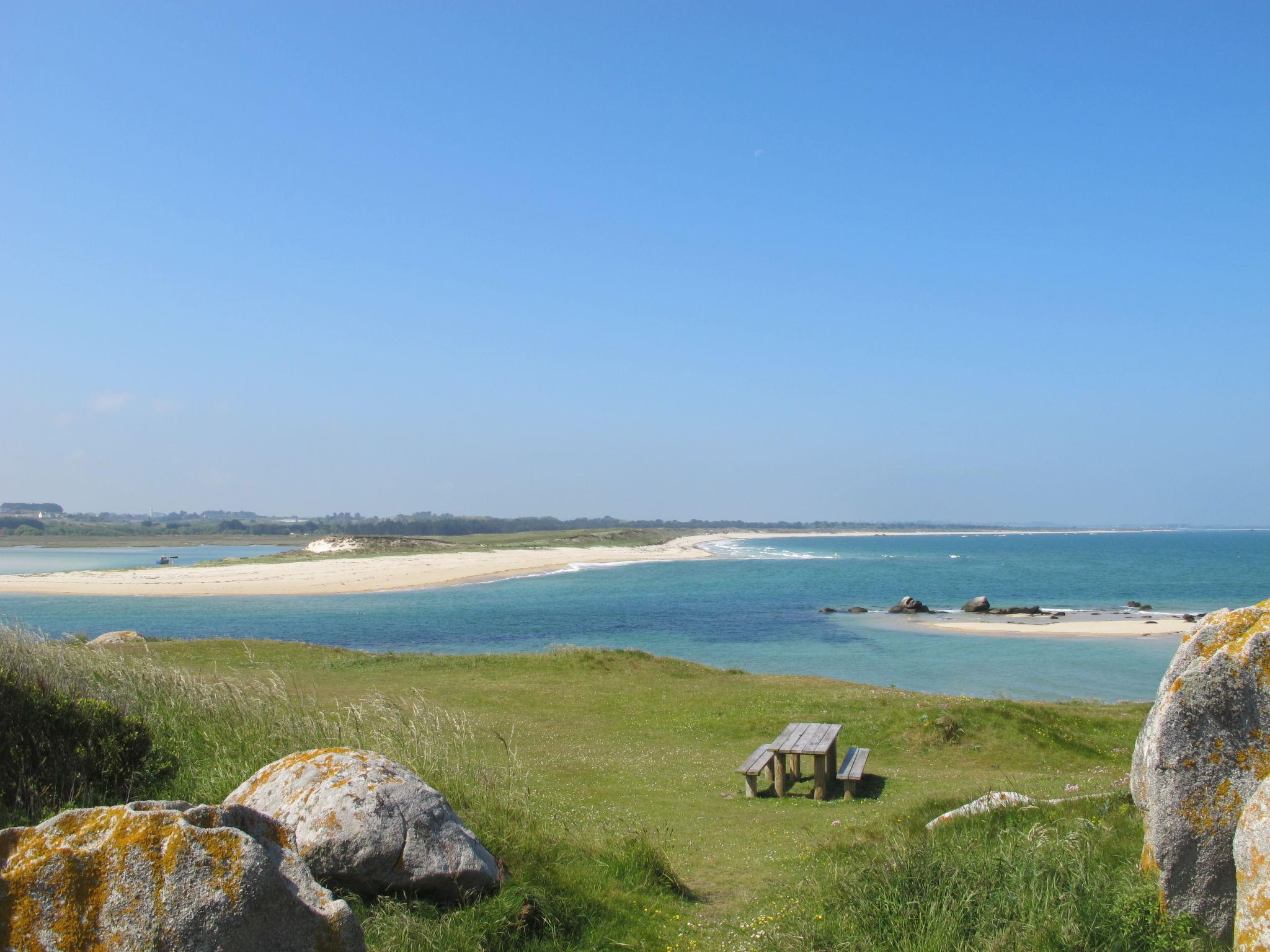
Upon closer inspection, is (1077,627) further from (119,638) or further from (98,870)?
(98,870)

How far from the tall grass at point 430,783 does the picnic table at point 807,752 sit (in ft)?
15.0

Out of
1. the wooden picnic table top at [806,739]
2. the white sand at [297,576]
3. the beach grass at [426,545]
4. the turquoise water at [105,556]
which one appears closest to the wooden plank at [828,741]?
the wooden picnic table top at [806,739]

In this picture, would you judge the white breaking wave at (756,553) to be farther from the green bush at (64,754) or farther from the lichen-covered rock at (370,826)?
the lichen-covered rock at (370,826)

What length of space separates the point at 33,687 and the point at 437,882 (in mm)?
4302

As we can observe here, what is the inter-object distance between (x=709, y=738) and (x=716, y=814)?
641cm

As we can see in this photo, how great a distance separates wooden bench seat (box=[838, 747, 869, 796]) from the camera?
1405 cm

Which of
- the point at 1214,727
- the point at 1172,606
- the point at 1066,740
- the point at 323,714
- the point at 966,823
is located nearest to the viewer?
the point at 1214,727

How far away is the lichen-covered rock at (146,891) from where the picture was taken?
13.3 feet

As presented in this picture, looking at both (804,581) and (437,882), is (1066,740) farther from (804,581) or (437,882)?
(804,581)

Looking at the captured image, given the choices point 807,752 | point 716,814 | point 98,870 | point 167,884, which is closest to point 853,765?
point 807,752

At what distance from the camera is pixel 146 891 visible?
412 cm

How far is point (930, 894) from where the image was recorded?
20.7 feet

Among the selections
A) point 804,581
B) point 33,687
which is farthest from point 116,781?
point 804,581

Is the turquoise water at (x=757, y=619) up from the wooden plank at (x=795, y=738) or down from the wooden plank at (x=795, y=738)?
down
